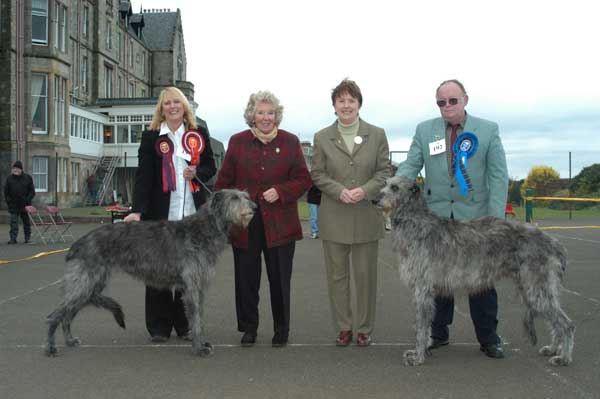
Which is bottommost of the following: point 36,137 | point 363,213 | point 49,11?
point 363,213

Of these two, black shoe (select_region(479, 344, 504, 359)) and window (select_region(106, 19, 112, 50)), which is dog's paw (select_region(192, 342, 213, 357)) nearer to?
black shoe (select_region(479, 344, 504, 359))

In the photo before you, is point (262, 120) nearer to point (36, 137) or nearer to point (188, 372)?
point (188, 372)

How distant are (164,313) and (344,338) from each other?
1961 millimetres

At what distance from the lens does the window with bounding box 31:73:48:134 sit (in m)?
28.6

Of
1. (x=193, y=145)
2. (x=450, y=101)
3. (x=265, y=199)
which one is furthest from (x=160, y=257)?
(x=450, y=101)

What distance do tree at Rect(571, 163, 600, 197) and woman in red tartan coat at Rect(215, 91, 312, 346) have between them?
33.8m

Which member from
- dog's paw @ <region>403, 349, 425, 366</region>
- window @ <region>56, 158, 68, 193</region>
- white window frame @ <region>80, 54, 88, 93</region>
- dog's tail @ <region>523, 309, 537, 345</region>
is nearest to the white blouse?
dog's paw @ <region>403, 349, 425, 366</region>

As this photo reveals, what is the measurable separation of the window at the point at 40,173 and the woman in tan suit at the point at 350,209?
26888mm

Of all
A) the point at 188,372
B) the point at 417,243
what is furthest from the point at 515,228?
the point at 188,372

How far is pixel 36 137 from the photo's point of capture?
28.6 m

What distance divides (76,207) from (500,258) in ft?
107

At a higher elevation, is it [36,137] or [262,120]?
[36,137]

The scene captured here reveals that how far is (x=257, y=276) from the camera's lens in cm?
586

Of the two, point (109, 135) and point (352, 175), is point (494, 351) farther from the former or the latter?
point (109, 135)
